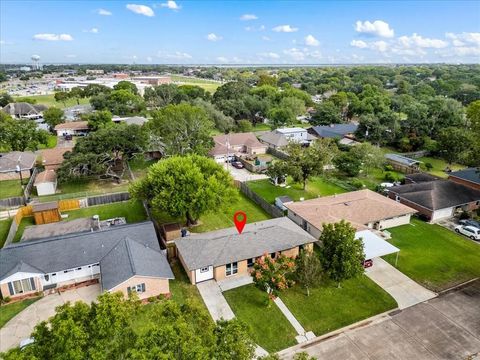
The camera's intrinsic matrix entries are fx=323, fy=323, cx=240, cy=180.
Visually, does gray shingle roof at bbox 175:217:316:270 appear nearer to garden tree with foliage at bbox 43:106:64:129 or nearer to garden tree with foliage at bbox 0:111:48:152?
garden tree with foliage at bbox 0:111:48:152

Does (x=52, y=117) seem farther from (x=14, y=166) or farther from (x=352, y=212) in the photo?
(x=352, y=212)

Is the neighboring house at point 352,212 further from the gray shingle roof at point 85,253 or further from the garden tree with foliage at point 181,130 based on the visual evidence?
the garden tree with foliage at point 181,130

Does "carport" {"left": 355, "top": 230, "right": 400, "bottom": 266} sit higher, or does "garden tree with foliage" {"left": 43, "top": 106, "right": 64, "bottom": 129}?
"garden tree with foliage" {"left": 43, "top": 106, "right": 64, "bottom": 129}

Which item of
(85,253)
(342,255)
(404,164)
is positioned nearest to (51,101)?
(85,253)

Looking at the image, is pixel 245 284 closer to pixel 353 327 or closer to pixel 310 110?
pixel 353 327

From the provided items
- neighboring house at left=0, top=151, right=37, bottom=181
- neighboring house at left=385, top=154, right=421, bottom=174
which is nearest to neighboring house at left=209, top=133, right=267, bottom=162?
neighboring house at left=385, top=154, right=421, bottom=174

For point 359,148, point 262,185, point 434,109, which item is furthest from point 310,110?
point 262,185

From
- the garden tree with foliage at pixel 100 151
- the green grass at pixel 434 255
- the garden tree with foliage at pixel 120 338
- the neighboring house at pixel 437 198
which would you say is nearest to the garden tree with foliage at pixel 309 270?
the green grass at pixel 434 255
